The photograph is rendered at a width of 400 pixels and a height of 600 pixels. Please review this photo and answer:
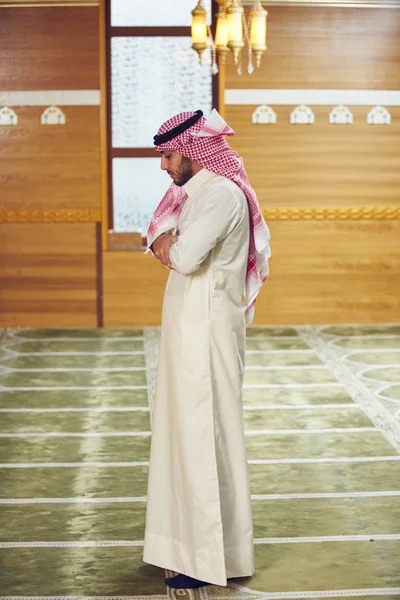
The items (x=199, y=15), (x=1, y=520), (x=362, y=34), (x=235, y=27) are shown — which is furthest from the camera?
(x=362, y=34)

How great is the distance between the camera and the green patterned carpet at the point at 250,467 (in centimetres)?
383

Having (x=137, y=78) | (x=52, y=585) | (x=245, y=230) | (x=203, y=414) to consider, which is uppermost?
(x=137, y=78)

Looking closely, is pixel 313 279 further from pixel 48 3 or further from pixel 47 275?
pixel 48 3

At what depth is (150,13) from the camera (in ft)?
29.7

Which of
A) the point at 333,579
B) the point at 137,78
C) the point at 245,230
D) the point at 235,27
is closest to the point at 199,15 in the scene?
the point at 235,27

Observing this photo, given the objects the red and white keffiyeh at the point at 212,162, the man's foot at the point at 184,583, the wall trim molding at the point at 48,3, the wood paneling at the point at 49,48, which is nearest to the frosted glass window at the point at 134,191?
the wood paneling at the point at 49,48

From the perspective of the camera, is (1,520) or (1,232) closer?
(1,520)

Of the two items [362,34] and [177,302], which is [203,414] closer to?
[177,302]

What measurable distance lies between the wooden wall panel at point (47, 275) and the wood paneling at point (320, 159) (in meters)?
1.63

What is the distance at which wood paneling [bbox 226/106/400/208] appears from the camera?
8922mm

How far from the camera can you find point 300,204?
9031mm

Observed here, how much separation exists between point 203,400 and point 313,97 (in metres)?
5.88

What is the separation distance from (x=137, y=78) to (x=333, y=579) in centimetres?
624

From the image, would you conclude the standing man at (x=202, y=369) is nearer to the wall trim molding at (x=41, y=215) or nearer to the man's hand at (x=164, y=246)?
the man's hand at (x=164, y=246)
